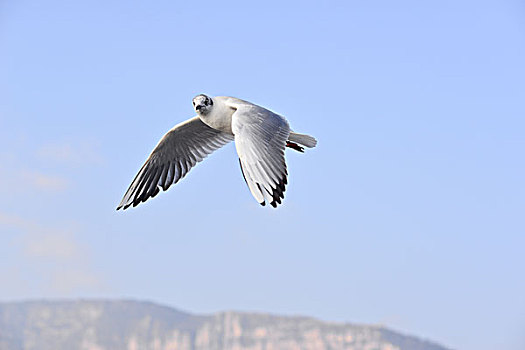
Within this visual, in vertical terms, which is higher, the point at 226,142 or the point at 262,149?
the point at 226,142

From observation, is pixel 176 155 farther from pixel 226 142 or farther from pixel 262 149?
pixel 262 149

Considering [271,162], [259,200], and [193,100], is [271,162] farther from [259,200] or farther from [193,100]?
[193,100]

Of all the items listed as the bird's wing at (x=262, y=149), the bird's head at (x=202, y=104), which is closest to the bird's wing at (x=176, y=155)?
the bird's head at (x=202, y=104)

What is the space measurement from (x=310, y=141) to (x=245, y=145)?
2.04 meters

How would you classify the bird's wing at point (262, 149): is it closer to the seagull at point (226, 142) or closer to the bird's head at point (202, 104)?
the seagull at point (226, 142)

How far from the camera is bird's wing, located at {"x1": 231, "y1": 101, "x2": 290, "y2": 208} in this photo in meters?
7.13

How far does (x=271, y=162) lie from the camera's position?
7.47m

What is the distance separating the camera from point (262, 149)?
300 inches

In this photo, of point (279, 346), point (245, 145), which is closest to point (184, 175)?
point (245, 145)

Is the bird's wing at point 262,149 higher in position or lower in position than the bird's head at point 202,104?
lower

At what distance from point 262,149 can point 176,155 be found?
309 centimetres

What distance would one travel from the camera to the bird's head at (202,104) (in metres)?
8.75

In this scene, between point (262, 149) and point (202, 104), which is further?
point (202, 104)

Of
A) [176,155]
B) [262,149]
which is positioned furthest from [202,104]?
[176,155]
